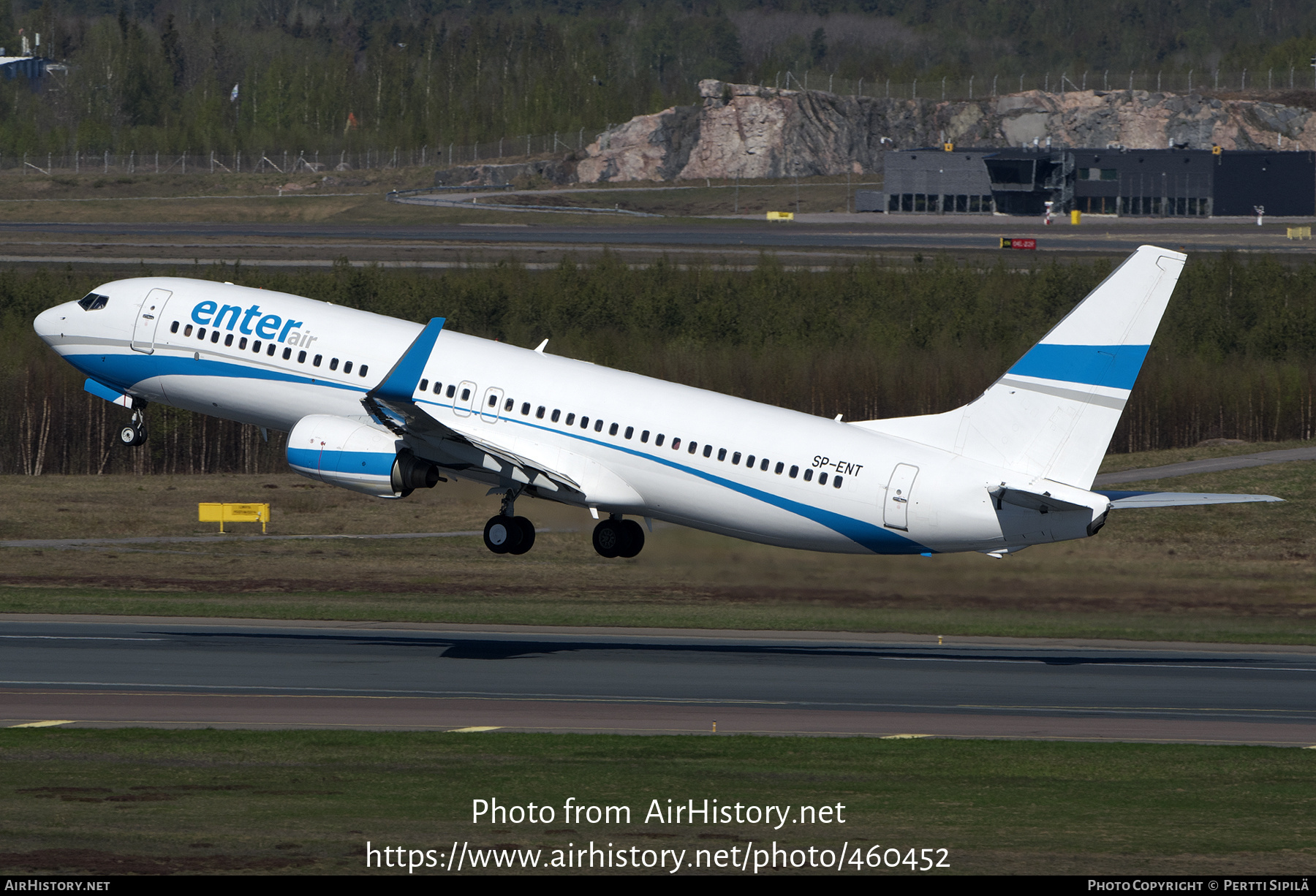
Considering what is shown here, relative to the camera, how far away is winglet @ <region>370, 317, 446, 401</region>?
41.9 metres

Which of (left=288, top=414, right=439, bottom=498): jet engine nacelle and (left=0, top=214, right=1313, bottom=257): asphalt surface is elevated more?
(left=288, top=414, right=439, bottom=498): jet engine nacelle

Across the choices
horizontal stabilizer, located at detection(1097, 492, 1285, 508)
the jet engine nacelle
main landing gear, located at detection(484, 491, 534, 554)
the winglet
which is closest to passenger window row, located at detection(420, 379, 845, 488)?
the jet engine nacelle

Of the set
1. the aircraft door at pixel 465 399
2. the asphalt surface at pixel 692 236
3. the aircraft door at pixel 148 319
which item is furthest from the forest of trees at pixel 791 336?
the aircraft door at pixel 465 399

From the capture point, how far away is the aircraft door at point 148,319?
48562 millimetres

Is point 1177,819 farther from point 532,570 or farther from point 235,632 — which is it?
point 532,570

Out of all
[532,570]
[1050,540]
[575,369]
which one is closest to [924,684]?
[1050,540]

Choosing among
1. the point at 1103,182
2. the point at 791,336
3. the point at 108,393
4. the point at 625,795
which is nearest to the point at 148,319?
the point at 108,393

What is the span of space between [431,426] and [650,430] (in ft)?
18.5

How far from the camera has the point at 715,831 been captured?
27844 millimetres

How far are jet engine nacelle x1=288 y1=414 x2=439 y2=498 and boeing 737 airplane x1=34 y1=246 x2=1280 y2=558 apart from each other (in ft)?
0.16

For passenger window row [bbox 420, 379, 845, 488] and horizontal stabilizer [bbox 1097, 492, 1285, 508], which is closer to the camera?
horizontal stabilizer [bbox 1097, 492, 1285, 508]

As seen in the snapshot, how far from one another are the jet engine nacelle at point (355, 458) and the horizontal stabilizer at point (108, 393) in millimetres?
8779

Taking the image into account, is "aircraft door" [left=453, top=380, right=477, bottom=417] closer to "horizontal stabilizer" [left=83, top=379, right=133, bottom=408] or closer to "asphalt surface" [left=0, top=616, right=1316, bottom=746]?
"asphalt surface" [left=0, top=616, right=1316, bottom=746]

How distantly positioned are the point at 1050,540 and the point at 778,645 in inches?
480
